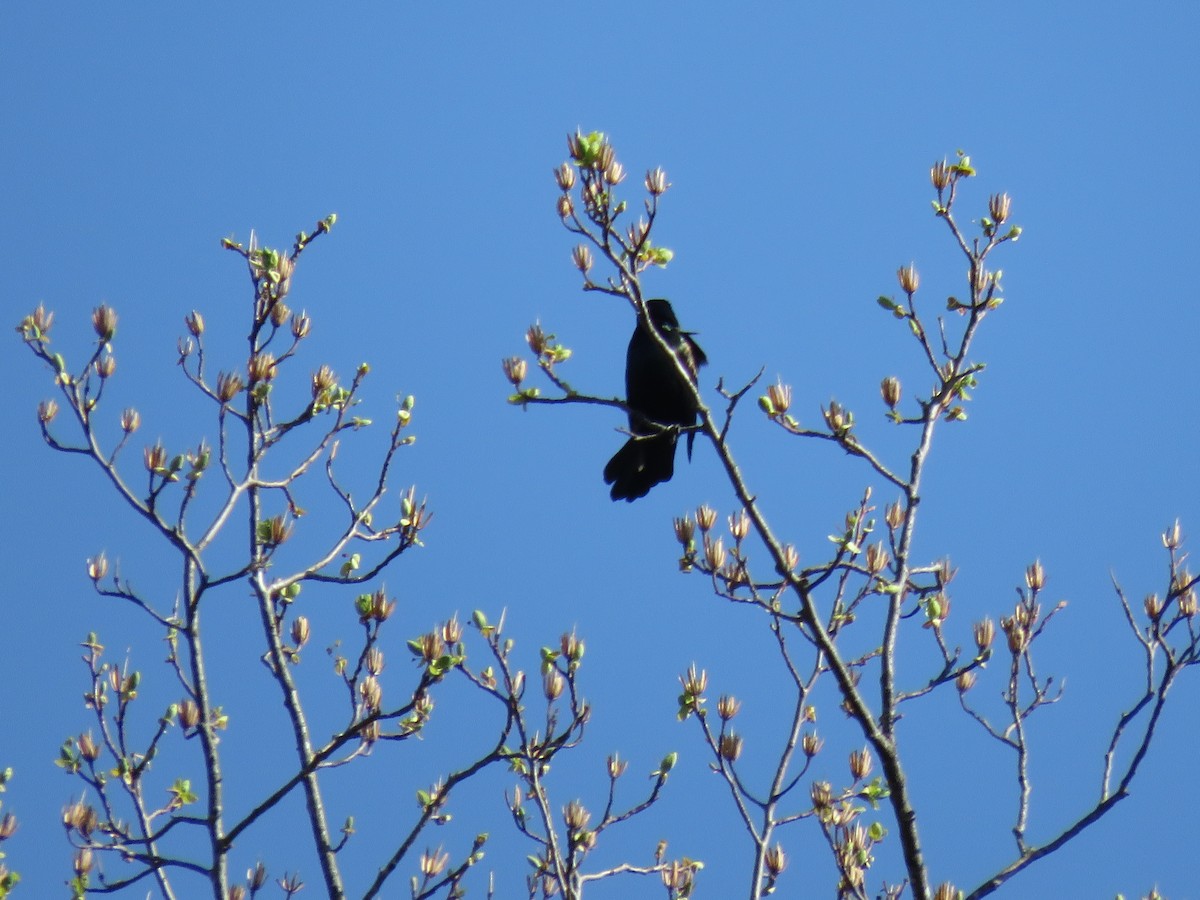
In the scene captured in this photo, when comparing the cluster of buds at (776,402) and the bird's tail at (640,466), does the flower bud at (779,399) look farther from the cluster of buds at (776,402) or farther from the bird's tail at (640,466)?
the bird's tail at (640,466)

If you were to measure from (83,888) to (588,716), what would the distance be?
170 centimetres

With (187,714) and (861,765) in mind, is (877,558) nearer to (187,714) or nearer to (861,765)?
(861,765)

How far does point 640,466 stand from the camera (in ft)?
20.0

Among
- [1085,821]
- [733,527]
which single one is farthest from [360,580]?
[1085,821]

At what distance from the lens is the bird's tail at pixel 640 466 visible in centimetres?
603

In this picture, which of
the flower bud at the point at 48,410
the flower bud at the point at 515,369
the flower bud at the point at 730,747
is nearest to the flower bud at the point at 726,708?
the flower bud at the point at 730,747

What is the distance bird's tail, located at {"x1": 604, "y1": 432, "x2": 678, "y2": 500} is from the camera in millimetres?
6027

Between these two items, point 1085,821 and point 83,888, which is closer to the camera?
point 1085,821

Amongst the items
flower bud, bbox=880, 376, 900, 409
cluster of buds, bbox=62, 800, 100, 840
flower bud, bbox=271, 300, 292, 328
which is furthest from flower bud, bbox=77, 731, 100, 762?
flower bud, bbox=880, 376, 900, 409

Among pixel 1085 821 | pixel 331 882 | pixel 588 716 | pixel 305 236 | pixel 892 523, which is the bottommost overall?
pixel 1085 821

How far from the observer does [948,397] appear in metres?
3.86

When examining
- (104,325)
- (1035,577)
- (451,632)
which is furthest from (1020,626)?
(104,325)

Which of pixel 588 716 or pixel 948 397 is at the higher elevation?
pixel 948 397

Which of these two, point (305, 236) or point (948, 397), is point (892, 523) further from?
point (305, 236)
